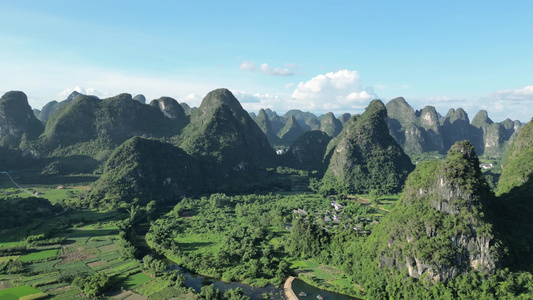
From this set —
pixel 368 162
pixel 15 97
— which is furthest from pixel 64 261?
pixel 15 97

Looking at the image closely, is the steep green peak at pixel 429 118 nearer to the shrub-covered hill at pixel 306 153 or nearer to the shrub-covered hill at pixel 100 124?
the shrub-covered hill at pixel 306 153

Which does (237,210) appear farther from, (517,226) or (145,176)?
(517,226)

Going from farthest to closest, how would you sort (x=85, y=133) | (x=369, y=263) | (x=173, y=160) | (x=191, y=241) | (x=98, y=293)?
(x=85, y=133) < (x=173, y=160) < (x=191, y=241) < (x=369, y=263) < (x=98, y=293)

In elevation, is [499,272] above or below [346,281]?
above

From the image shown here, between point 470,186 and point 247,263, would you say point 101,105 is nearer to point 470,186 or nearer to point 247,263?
point 247,263

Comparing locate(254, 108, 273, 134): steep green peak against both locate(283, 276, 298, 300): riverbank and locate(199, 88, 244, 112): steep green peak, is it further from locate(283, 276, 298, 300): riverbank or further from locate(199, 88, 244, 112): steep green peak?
locate(283, 276, 298, 300): riverbank

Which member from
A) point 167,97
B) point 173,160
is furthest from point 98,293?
point 167,97

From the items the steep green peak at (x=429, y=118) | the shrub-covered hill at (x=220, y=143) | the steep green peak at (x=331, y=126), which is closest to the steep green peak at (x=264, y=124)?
the steep green peak at (x=331, y=126)

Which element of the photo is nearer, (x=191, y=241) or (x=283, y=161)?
(x=191, y=241)
